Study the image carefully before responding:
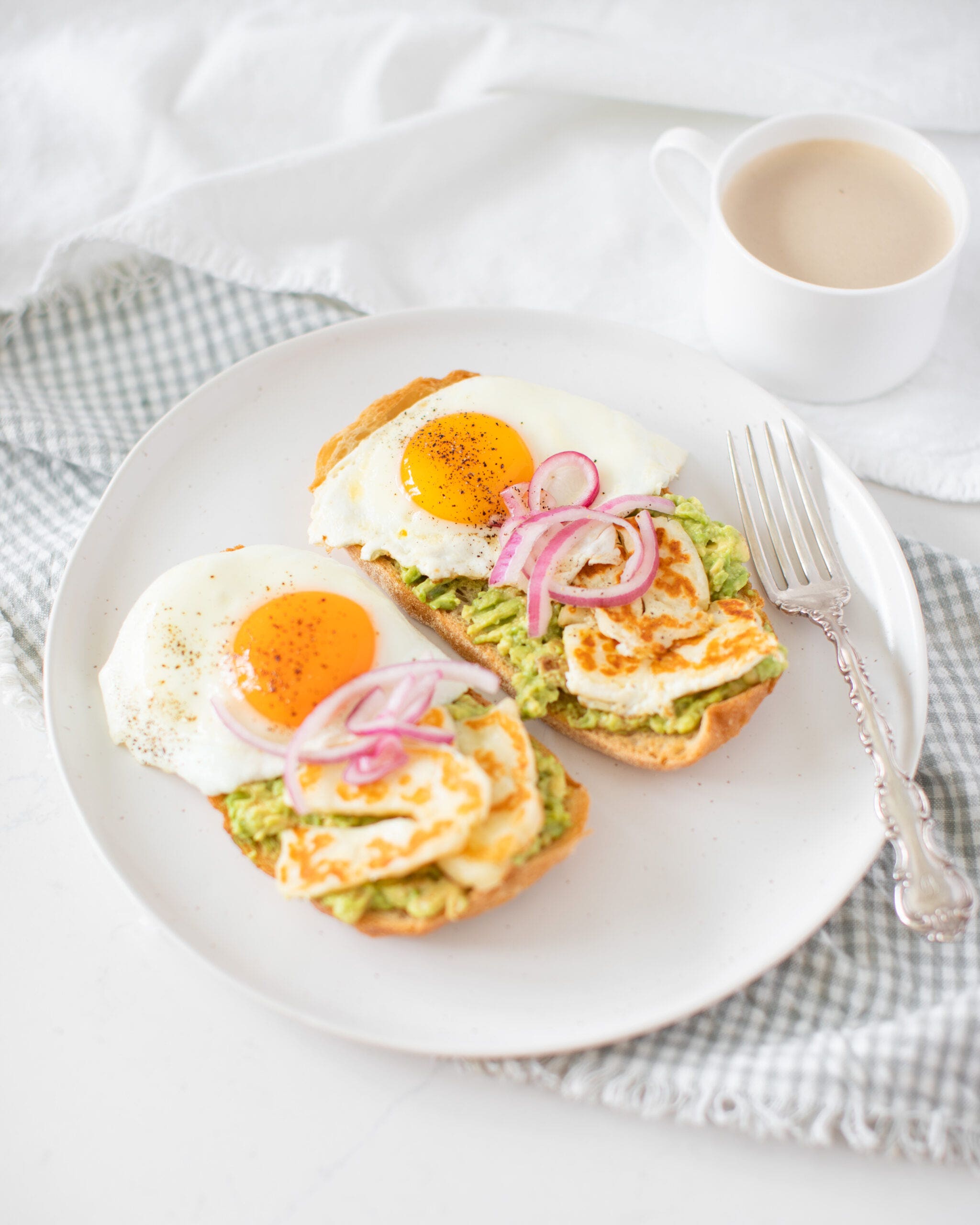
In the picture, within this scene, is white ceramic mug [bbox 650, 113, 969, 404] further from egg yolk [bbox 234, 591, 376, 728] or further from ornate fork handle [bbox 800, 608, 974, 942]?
egg yolk [bbox 234, 591, 376, 728]

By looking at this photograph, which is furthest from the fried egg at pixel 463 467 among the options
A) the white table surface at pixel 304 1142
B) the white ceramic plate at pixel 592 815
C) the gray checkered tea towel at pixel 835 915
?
the white table surface at pixel 304 1142

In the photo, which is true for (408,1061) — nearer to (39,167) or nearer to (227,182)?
(227,182)

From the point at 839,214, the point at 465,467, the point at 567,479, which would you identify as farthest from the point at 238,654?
the point at 839,214

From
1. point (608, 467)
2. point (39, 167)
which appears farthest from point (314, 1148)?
point (39, 167)

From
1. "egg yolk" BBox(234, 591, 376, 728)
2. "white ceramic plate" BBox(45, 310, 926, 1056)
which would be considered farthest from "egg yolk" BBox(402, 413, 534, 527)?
"white ceramic plate" BBox(45, 310, 926, 1056)

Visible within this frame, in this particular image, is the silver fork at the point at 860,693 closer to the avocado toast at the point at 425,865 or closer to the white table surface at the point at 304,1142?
the white table surface at the point at 304,1142

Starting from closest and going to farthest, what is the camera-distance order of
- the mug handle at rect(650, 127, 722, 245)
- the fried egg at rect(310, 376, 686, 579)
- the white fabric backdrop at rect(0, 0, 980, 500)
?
the fried egg at rect(310, 376, 686, 579)
the mug handle at rect(650, 127, 722, 245)
the white fabric backdrop at rect(0, 0, 980, 500)
